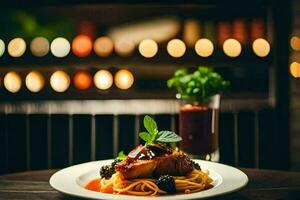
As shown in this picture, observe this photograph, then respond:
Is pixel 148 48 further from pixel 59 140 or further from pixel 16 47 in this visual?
pixel 59 140

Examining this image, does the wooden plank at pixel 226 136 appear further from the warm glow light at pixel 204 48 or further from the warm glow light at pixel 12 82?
the warm glow light at pixel 12 82

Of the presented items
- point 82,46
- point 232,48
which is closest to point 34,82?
point 82,46

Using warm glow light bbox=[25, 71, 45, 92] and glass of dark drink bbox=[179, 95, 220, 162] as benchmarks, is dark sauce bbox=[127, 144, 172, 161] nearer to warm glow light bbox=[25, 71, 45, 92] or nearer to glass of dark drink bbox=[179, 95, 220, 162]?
glass of dark drink bbox=[179, 95, 220, 162]

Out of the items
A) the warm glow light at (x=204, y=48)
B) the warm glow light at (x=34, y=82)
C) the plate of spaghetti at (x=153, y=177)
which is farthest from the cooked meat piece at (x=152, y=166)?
the warm glow light at (x=34, y=82)

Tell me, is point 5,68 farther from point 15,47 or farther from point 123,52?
point 123,52

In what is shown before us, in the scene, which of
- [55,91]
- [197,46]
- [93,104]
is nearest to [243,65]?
[197,46]
